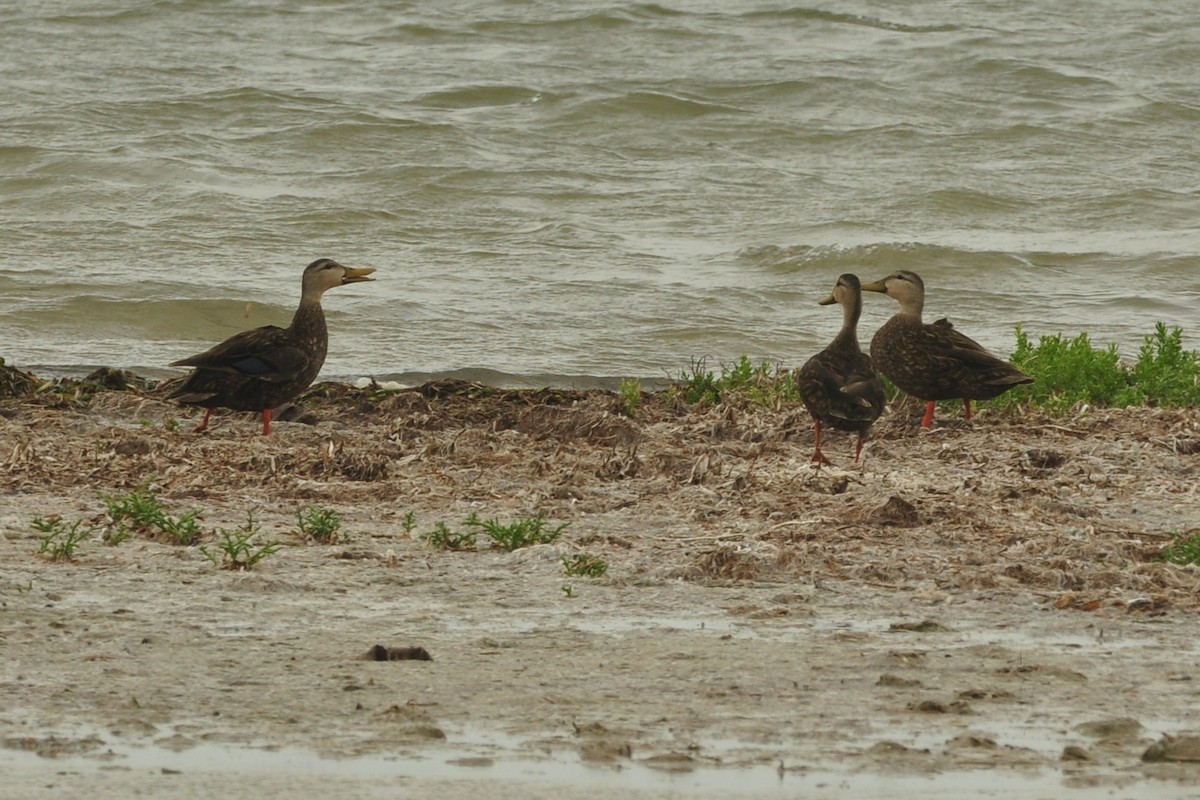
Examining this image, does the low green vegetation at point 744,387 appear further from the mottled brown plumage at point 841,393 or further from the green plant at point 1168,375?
the green plant at point 1168,375

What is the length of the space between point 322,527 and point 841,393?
318cm

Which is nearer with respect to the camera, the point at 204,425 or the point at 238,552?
the point at 238,552

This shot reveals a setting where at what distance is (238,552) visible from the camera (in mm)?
6812

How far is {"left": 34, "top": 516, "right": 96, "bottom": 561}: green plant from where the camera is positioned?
681 centimetres

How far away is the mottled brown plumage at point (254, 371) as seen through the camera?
10078 mm

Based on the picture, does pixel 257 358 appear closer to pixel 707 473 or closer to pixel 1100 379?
pixel 707 473

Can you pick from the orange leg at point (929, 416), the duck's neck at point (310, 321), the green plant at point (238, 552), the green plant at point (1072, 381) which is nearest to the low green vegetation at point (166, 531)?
the green plant at point (238, 552)

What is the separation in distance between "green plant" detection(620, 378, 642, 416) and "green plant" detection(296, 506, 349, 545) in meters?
3.43

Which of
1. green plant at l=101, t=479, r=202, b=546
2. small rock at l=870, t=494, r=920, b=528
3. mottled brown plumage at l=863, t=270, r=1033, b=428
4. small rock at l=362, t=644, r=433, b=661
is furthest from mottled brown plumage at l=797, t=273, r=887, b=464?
small rock at l=362, t=644, r=433, b=661

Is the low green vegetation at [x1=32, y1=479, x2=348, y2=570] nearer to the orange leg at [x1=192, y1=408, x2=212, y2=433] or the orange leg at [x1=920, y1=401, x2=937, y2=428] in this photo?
the orange leg at [x1=192, y1=408, x2=212, y2=433]

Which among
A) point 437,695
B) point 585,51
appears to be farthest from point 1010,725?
point 585,51

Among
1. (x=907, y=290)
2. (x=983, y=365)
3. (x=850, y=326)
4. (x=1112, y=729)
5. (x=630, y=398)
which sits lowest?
(x=630, y=398)

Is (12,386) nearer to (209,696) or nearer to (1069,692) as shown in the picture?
(209,696)

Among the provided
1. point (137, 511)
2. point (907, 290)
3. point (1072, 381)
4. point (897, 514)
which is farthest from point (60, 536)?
point (1072, 381)
